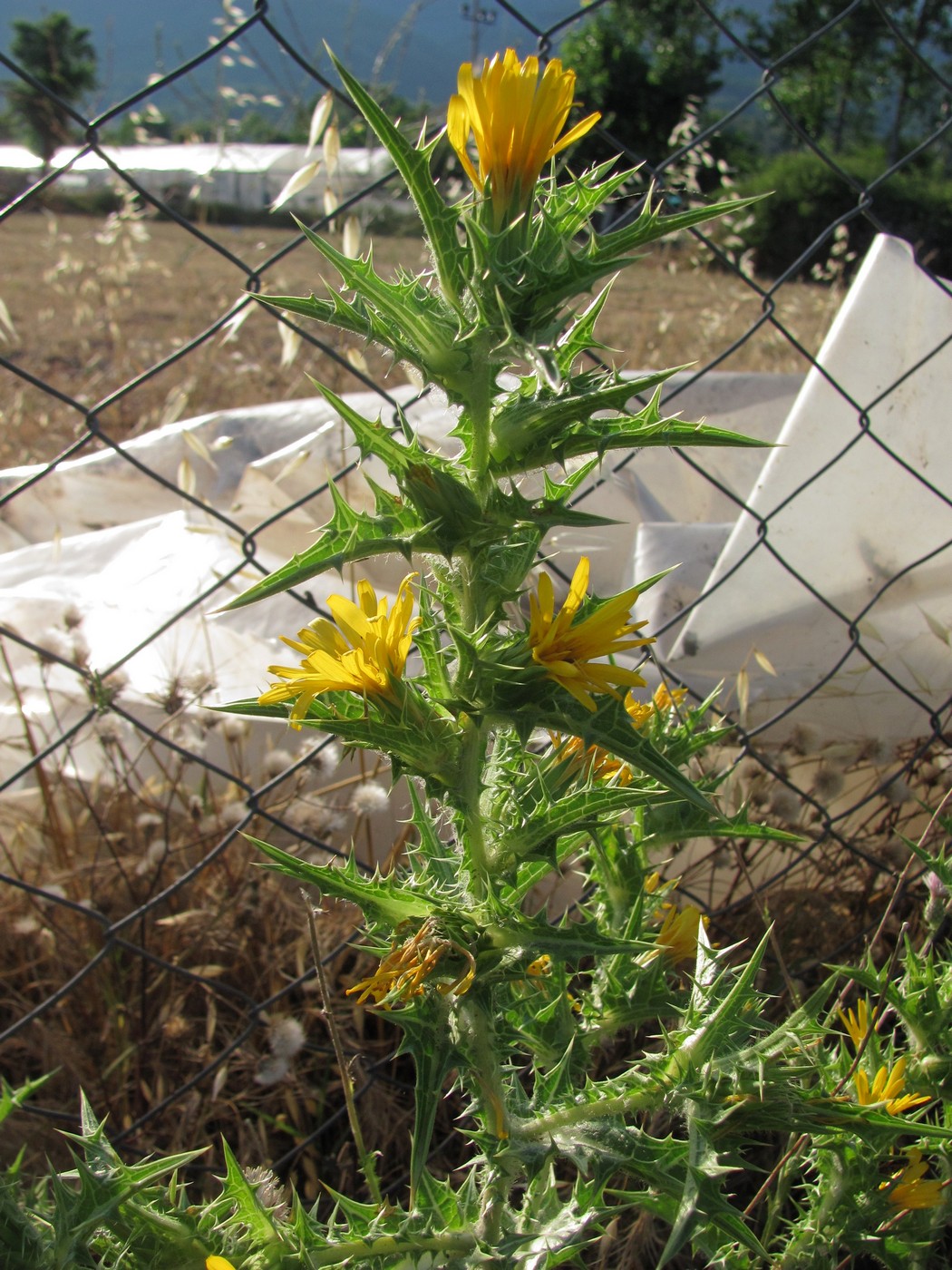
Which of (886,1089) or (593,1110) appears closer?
(593,1110)

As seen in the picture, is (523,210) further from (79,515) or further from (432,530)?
(79,515)

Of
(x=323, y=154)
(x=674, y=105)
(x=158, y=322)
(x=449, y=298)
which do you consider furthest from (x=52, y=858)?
(x=674, y=105)

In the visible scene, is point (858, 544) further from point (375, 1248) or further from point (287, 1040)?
point (375, 1248)

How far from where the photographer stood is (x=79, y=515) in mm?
2371

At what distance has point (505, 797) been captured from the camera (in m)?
0.79

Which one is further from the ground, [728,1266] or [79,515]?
[79,515]

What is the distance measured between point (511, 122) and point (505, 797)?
50 centimetres

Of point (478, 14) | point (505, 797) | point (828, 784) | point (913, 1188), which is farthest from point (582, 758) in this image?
point (478, 14)

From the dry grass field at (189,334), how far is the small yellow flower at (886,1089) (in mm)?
1010

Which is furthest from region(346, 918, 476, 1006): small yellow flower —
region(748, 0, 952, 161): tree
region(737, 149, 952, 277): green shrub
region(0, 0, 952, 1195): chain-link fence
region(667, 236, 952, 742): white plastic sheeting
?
region(737, 149, 952, 277): green shrub

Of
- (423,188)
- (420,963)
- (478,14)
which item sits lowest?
(420,963)

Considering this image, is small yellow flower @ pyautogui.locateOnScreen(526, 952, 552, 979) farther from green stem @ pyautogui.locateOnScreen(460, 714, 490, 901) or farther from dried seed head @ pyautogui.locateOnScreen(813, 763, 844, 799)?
dried seed head @ pyautogui.locateOnScreen(813, 763, 844, 799)

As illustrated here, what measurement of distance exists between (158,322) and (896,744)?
6337 mm

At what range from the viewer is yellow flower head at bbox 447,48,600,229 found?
63 cm
